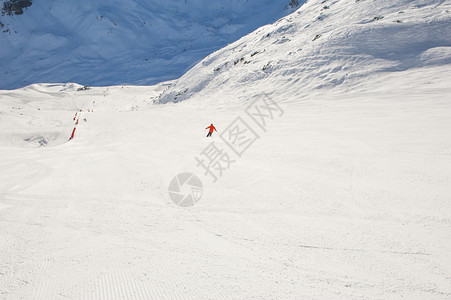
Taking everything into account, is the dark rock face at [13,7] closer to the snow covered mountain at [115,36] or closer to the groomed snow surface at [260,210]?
the snow covered mountain at [115,36]

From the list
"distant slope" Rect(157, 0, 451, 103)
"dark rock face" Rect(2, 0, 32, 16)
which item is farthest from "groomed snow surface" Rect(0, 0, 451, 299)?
"dark rock face" Rect(2, 0, 32, 16)

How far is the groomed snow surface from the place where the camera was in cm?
270

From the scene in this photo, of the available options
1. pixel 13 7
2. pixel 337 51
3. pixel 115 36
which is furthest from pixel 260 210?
pixel 13 7

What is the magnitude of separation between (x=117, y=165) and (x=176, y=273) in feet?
16.4

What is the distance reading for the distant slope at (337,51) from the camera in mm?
14031

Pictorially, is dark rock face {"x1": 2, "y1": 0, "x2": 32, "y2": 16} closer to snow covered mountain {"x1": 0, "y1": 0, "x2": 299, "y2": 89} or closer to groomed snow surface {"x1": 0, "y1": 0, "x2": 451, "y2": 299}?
snow covered mountain {"x1": 0, "y1": 0, "x2": 299, "y2": 89}

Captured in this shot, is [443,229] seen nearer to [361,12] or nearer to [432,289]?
[432,289]

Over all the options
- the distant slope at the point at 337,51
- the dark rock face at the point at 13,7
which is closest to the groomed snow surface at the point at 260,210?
the distant slope at the point at 337,51

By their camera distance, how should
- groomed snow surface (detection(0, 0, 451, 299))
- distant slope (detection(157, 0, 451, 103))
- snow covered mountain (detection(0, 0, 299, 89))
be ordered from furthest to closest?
snow covered mountain (detection(0, 0, 299, 89)) → distant slope (detection(157, 0, 451, 103)) → groomed snow surface (detection(0, 0, 451, 299))

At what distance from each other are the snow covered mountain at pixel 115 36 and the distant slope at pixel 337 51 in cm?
1910

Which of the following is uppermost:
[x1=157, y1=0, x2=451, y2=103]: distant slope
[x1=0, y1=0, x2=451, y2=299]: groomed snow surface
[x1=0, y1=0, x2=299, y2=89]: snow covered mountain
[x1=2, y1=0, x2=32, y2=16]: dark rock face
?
[x1=2, y1=0, x2=32, y2=16]: dark rock face

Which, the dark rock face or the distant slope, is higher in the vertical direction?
the dark rock face

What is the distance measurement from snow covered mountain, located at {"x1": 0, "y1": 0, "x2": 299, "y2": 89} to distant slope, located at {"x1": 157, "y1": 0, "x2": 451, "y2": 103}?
19.1 meters

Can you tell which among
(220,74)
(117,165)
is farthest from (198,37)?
(117,165)
